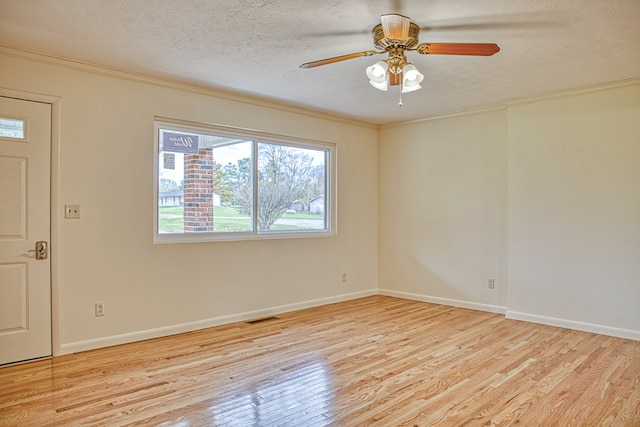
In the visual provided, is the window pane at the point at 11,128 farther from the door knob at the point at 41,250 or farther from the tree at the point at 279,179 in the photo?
the tree at the point at 279,179

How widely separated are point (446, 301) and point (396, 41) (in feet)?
12.3

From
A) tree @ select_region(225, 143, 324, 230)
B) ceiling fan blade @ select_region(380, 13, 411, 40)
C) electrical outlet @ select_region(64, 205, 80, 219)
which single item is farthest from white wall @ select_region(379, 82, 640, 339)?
electrical outlet @ select_region(64, 205, 80, 219)

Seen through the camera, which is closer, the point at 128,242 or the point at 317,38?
the point at 317,38

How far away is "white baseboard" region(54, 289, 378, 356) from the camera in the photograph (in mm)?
3623

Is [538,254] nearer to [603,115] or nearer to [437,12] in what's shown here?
[603,115]

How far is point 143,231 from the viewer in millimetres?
3986

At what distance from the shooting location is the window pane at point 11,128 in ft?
10.8

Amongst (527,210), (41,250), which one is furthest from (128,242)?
(527,210)

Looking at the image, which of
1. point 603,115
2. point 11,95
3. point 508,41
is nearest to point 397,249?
point 603,115

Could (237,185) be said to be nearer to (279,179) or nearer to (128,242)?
(279,179)

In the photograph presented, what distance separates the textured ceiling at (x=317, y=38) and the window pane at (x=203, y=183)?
63 centimetres

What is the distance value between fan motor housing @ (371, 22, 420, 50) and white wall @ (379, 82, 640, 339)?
7.97ft

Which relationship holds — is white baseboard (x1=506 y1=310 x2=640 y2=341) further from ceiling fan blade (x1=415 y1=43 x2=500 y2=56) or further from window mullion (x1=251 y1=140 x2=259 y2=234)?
ceiling fan blade (x1=415 y1=43 x2=500 y2=56)

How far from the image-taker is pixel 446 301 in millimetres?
5523
